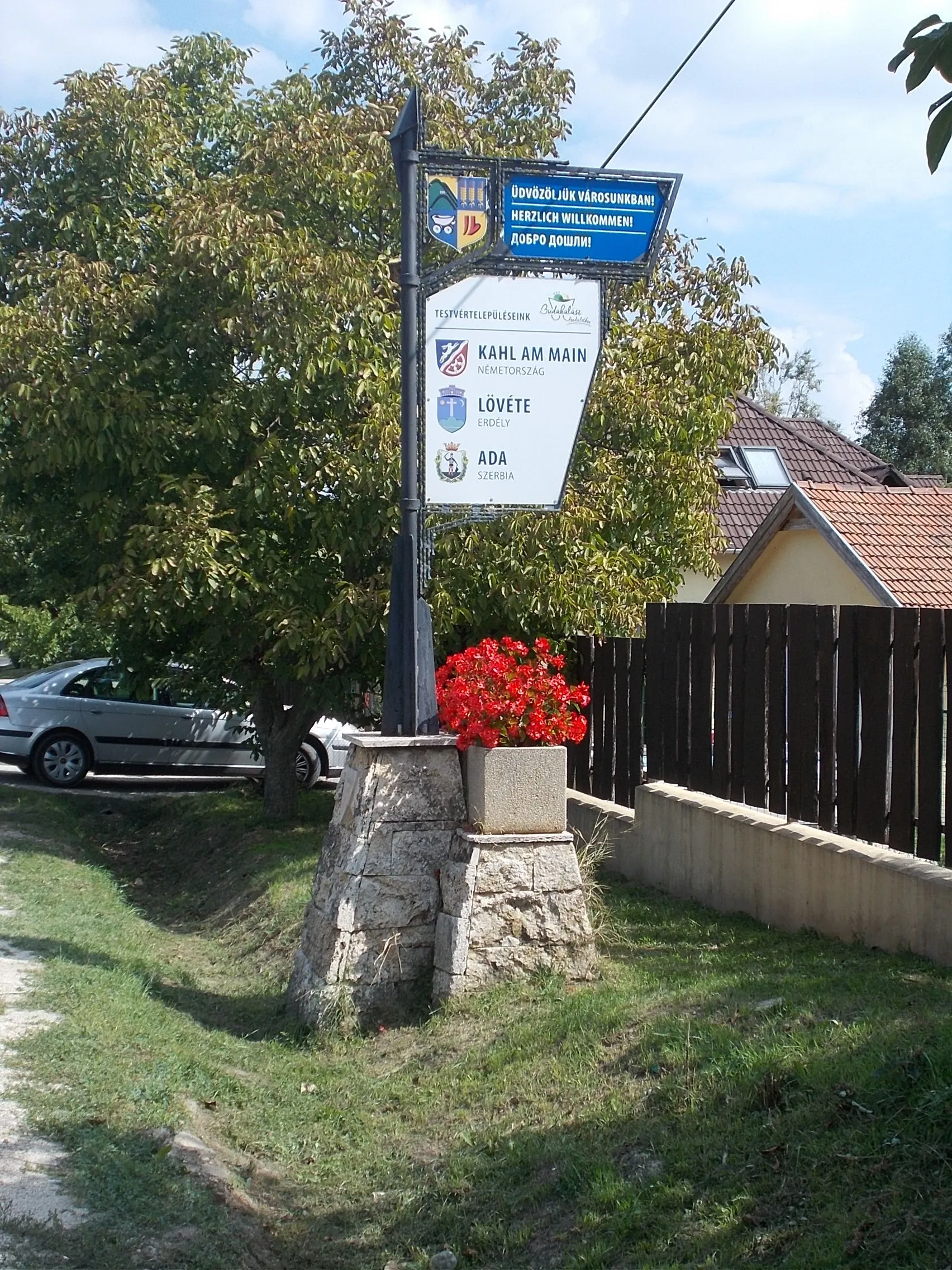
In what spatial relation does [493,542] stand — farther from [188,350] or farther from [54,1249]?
[54,1249]

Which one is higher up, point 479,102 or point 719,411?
point 479,102

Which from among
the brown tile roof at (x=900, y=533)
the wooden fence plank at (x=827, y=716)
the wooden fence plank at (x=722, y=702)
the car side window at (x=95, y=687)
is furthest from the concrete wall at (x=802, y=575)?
the wooden fence plank at (x=827, y=716)

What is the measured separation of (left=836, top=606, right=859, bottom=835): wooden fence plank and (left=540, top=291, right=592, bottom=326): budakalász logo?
88.0 inches

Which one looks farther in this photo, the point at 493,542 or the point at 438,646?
the point at 438,646

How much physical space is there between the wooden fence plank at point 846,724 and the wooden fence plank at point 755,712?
78 cm

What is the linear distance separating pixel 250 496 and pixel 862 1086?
23.8 feet

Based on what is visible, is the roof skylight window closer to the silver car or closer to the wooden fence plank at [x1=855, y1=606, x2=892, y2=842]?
the silver car

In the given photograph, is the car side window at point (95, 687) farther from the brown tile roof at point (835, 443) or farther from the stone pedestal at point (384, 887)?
the brown tile roof at point (835, 443)

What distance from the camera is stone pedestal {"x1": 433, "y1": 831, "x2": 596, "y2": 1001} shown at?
7039 millimetres

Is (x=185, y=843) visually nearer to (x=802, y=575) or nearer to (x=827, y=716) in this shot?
(x=827, y=716)

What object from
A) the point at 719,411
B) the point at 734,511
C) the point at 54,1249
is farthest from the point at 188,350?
the point at 734,511

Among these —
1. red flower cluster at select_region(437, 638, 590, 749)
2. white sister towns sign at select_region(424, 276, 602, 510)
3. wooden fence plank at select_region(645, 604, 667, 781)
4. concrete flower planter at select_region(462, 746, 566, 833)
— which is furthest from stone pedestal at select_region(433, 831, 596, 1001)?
wooden fence plank at select_region(645, 604, 667, 781)

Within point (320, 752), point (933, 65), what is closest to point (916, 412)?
point (320, 752)

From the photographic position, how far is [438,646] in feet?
37.3
